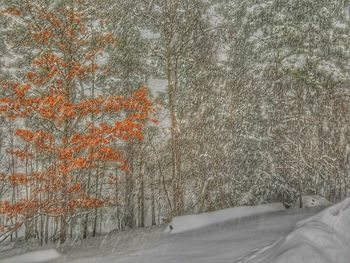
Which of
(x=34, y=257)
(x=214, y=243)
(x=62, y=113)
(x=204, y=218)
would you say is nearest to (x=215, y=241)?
(x=214, y=243)

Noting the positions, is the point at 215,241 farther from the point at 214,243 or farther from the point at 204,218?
the point at 204,218

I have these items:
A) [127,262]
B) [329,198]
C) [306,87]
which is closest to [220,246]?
[127,262]

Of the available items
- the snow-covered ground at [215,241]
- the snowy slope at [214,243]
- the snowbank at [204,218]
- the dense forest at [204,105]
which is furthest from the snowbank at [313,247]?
the dense forest at [204,105]

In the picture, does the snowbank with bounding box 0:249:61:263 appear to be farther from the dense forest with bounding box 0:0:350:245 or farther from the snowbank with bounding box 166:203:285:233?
the dense forest with bounding box 0:0:350:245

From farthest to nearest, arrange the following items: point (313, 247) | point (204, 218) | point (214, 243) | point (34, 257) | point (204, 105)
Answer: point (204, 105) < point (204, 218) < point (34, 257) < point (214, 243) < point (313, 247)

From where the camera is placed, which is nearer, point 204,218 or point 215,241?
point 215,241

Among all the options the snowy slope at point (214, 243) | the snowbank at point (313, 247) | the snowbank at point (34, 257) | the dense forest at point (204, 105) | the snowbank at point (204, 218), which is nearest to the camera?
the snowbank at point (313, 247)

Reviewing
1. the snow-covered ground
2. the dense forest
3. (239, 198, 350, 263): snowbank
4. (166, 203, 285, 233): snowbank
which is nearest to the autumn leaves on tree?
the dense forest

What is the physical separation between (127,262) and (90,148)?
556cm

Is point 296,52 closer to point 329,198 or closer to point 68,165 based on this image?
point 329,198

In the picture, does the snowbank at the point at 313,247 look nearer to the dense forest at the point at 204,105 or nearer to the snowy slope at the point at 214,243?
the snowy slope at the point at 214,243

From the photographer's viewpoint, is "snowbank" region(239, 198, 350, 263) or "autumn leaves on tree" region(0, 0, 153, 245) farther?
"autumn leaves on tree" region(0, 0, 153, 245)

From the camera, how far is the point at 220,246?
5.96m

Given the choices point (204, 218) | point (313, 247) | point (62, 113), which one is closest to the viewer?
point (313, 247)
